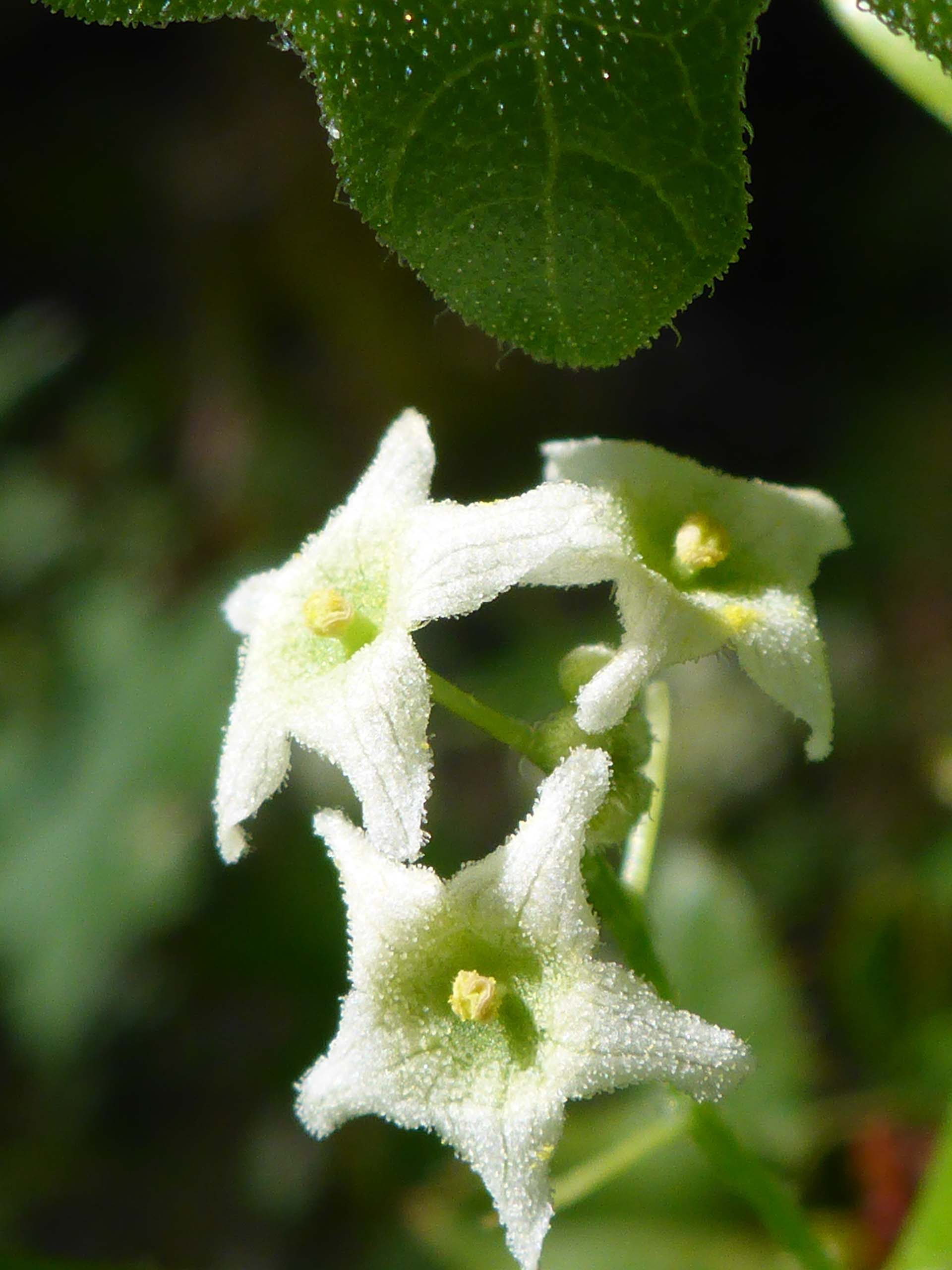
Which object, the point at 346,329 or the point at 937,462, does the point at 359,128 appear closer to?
the point at 937,462

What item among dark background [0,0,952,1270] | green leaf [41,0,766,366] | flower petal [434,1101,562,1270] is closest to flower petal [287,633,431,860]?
flower petal [434,1101,562,1270]

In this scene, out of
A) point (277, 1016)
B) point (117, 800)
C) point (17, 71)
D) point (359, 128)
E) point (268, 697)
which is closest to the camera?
point (359, 128)

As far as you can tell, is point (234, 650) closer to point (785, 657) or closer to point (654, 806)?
point (654, 806)

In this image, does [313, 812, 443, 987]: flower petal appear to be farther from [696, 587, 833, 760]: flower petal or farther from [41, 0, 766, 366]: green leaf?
[41, 0, 766, 366]: green leaf

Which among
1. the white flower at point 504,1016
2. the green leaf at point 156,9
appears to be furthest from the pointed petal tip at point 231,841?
the green leaf at point 156,9

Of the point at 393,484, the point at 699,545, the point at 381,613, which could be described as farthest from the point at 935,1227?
the point at 393,484

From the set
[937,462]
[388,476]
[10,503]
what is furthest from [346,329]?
[388,476]
